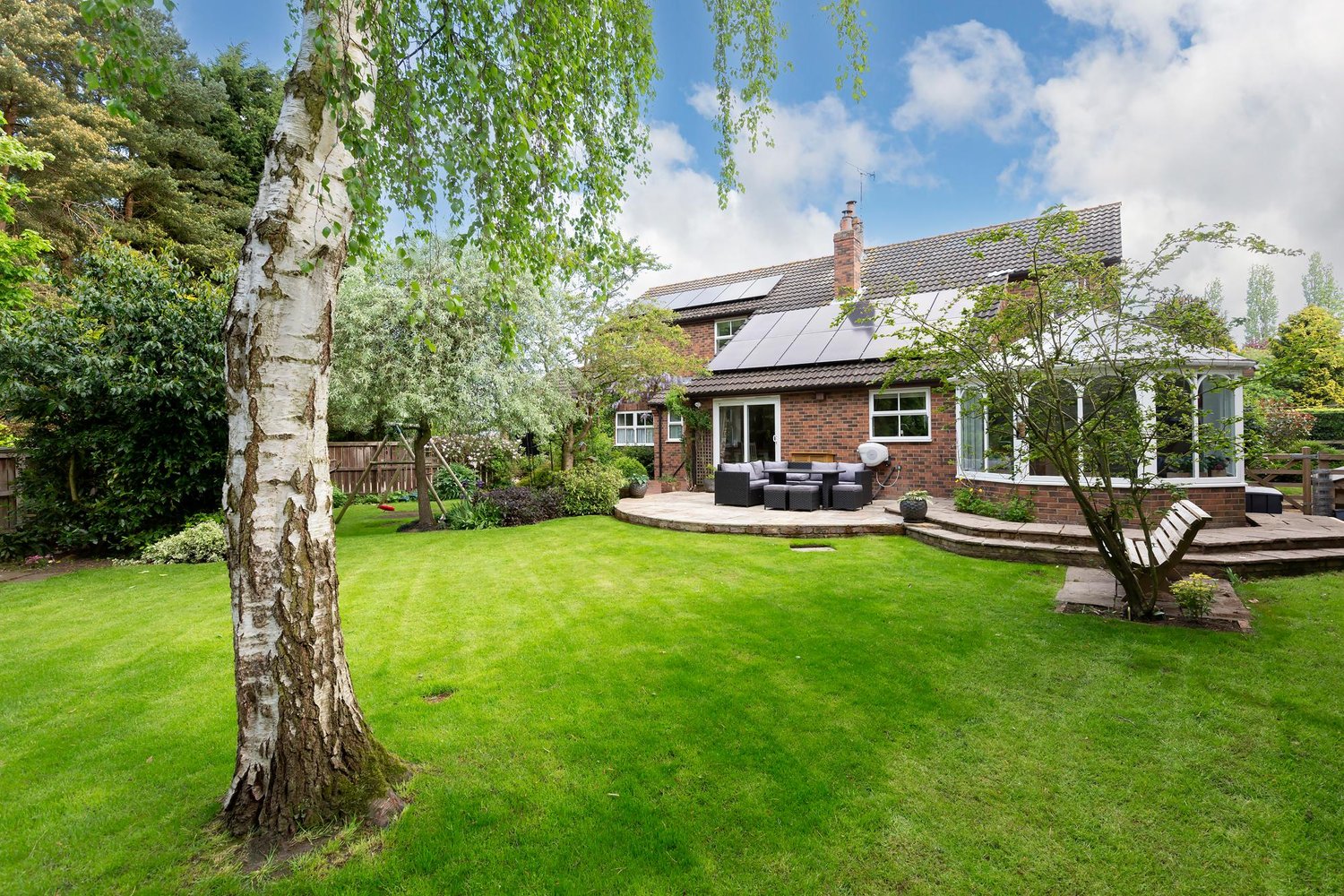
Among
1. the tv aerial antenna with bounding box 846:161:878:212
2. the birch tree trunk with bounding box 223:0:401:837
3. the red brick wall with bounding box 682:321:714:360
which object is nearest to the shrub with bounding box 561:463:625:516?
the red brick wall with bounding box 682:321:714:360

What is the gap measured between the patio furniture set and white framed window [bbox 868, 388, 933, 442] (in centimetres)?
105

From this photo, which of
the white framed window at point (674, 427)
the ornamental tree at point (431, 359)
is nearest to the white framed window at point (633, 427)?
the white framed window at point (674, 427)

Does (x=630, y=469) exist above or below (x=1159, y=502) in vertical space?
above

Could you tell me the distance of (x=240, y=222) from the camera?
1834cm

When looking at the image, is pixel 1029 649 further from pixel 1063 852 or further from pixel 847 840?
pixel 847 840

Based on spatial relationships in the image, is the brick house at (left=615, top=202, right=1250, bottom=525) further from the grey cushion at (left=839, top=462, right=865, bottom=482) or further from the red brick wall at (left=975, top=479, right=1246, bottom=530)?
the grey cushion at (left=839, top=462, right=865, bottom=482)

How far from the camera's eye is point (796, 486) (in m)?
11.1

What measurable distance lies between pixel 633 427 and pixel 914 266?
9.96 m

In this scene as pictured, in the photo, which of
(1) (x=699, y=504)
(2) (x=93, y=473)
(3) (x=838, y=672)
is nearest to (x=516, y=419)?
(1) (x=699, y=504)

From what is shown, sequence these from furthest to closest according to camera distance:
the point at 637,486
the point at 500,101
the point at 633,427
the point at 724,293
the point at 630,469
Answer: the point at 724,293 → the point at 633,427 → the point at 630,469 → the point at 637,486 → the point at 500,101

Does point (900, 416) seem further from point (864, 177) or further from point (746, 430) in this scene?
point (864, 177)

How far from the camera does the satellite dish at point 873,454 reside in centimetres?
1242

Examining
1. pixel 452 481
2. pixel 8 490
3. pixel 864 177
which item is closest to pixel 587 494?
pixel 452 481

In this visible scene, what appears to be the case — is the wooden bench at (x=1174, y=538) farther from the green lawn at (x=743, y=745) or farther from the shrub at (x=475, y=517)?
the shrub at (x=475, y=517)
